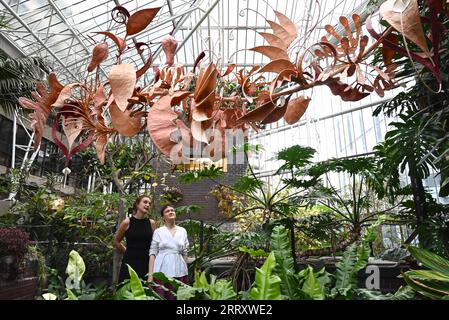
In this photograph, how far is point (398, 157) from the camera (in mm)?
1727

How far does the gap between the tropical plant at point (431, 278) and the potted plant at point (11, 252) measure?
3.62 metres

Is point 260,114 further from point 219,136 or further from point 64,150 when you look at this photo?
point 64,150

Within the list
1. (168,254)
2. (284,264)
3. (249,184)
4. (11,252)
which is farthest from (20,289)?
(284,264)

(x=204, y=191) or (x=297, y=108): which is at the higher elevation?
(x=204, y=191)

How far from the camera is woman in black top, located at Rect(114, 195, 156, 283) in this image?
2031mm

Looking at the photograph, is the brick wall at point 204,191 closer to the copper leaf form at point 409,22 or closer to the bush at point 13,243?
the bush at point 13,243

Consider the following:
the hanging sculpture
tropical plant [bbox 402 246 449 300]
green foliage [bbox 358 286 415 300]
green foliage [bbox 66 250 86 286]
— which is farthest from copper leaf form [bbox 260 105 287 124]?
green foliage [bbox 66 250 86 286]

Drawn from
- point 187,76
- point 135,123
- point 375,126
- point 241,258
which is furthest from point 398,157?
point 375,126

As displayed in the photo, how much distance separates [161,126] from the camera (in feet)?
1.45

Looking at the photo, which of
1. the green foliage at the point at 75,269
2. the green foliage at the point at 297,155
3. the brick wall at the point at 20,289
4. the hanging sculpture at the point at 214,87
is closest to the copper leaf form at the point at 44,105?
the hanging sculpture at the point at 214,87

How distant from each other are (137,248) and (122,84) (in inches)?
71.7

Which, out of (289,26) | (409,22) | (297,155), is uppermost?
(297,155)

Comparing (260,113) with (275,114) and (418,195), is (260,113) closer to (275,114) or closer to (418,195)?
(275,114)
